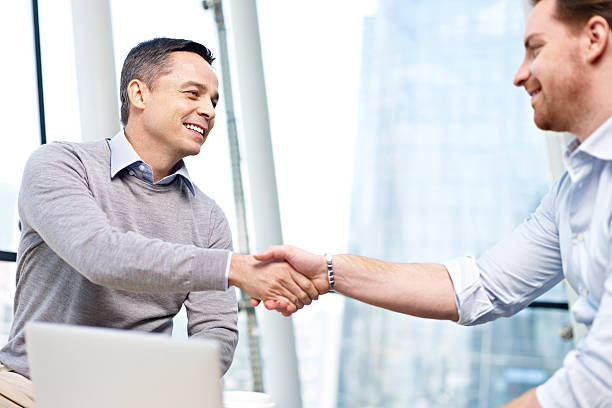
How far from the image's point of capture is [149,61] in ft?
6.99

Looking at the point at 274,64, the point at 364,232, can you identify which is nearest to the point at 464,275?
the point at 364,232

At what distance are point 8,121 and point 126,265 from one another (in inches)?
50.3

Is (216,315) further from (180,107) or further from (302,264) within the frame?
(180,107)

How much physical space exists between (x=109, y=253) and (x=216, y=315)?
0.56 metres

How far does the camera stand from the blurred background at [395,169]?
3.51 metres

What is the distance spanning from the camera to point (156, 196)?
200 centimetres

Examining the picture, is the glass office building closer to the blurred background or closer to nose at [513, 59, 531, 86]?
the blurred background

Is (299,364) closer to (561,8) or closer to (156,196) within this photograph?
(156,196)

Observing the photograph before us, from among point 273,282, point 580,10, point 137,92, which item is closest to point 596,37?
point 580,10

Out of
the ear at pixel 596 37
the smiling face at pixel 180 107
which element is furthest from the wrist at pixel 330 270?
the ear at pixel 596 37

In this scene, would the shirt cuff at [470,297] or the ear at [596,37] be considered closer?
the ear at [596,37]

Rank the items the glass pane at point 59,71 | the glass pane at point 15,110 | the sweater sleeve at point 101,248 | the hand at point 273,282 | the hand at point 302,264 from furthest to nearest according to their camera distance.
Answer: the glass pane at point 59,71 < the glass pane at point 15,110 < the hand at point 302,264 < the hand at point 273,282 < the sweater sleeve at point 101,248

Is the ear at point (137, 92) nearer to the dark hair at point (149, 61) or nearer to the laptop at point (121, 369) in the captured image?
the dark hair at point (149, 61)

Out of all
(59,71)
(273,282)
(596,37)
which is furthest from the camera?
(59,71)
